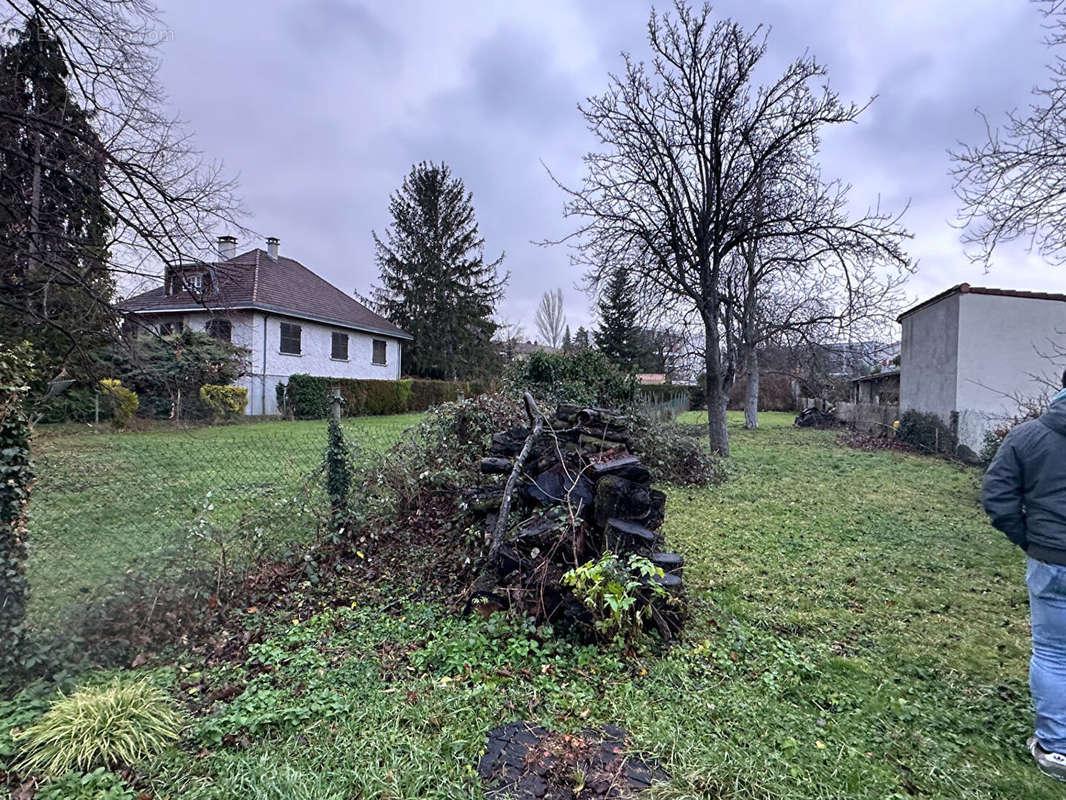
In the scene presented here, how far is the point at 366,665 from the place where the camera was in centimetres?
279

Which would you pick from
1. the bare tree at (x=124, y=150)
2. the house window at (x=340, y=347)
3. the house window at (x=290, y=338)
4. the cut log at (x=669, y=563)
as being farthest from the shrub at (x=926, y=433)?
the house window at (x=290, y=338)

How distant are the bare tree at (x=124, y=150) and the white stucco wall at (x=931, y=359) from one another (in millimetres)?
16198

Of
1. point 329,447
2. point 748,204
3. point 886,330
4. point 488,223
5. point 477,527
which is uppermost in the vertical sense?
point 488,223

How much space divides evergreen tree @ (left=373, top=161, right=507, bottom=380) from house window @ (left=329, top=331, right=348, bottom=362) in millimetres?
5657

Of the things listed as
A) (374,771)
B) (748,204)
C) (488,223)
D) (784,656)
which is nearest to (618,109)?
(748,204)

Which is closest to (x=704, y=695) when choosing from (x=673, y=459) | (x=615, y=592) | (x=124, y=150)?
(x=615, y=592)

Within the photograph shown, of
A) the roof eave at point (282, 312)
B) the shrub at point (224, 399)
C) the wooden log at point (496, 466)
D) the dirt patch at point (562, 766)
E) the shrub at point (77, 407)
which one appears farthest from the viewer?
the roof eave at point (282, 312)

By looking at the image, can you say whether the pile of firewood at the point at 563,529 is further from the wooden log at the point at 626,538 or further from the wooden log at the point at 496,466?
the wooden log at the point at 496,466

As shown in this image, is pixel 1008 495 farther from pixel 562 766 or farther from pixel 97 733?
pixel 97 733

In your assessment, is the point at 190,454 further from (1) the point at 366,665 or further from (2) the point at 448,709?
(2) the point at 448,709

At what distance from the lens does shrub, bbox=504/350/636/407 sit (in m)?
9.93

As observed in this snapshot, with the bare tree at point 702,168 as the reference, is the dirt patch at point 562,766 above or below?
below

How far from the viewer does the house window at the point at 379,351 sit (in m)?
23.7

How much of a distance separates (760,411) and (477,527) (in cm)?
3173
